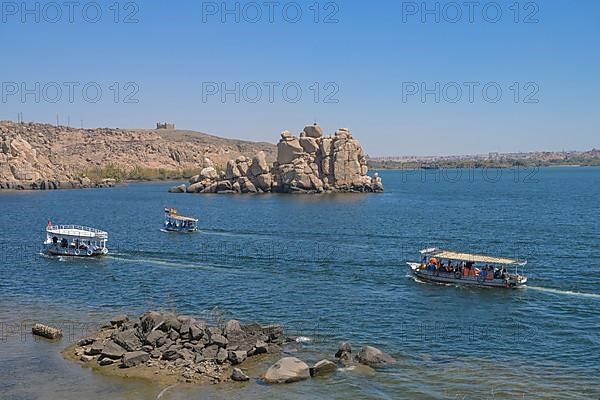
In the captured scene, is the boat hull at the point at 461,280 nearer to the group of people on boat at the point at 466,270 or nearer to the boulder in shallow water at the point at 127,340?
the group of people on boat at the point at 466,270

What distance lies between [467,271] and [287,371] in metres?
24.6

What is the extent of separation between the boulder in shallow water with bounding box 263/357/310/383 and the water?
1.84 feet

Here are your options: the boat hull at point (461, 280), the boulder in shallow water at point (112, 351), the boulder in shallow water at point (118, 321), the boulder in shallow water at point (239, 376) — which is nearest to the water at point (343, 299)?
the boulder in shallow water at point (239, 376)

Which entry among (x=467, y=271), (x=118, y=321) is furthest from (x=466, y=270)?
(x=118, y=321)

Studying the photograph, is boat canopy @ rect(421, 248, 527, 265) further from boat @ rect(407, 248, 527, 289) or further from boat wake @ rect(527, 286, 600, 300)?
boat wake @ rect(527, 286, 600, 300)

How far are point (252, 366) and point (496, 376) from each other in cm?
1173

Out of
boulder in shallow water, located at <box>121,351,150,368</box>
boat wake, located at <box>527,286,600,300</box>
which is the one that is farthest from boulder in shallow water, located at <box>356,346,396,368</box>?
boat wake, located at <box>527,286,600,300</box>

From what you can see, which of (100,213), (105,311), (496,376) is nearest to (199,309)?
(105,311)

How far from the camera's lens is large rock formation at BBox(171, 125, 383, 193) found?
150625 mm

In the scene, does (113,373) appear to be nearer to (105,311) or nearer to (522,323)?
(105,311)

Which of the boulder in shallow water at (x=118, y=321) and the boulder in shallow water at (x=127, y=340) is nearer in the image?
the boulder in shallow water at (x=127, y=340)

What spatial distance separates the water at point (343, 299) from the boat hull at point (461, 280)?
94 centimetres

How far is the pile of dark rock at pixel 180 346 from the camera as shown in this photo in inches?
1161

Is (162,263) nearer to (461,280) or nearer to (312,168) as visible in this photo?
(461,280)
